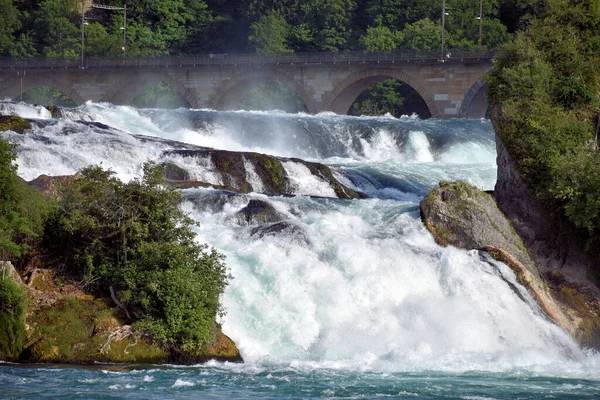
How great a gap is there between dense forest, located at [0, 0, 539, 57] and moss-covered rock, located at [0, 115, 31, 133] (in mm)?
48833

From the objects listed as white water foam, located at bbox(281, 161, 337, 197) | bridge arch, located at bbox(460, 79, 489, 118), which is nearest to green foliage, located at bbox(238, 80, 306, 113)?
bridge arch, located at bbox(460, 79, 489, 118)

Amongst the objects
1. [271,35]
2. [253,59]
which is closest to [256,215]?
[253,59]

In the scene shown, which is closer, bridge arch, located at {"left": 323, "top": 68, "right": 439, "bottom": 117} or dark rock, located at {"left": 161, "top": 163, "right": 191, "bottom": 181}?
dark rock, located at {"left": 161, "top": 163, "right": 191, "bottom": 181}

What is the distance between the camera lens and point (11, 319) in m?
25.4

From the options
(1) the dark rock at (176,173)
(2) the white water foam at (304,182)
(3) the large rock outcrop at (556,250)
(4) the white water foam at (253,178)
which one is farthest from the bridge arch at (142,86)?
(3) the large rock outcrop at (556,250)

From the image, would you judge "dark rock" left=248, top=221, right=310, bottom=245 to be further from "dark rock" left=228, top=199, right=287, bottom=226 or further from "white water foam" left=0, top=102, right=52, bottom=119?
"white water foam" left=0, top=102, right=52, bottom=119

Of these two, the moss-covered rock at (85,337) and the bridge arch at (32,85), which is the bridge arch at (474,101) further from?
the moss-covered rock at (85,337)

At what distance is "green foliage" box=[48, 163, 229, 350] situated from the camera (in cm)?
2606

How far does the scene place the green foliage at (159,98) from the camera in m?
91.0

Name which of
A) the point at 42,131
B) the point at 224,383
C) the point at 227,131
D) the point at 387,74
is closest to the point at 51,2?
the point at 387,74

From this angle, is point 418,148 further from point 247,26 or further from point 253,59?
point 247,26

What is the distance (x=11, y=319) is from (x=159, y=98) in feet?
221

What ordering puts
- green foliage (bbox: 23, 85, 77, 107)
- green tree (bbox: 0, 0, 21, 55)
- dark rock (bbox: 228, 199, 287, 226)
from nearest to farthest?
dark rock (bbox: 228, 199, 287, 226) → green foliage (bbox: 23, 85, 77, 107) → green tree (bbox: 0, 0, 21, 55)

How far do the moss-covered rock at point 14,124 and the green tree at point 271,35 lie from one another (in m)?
52.4
